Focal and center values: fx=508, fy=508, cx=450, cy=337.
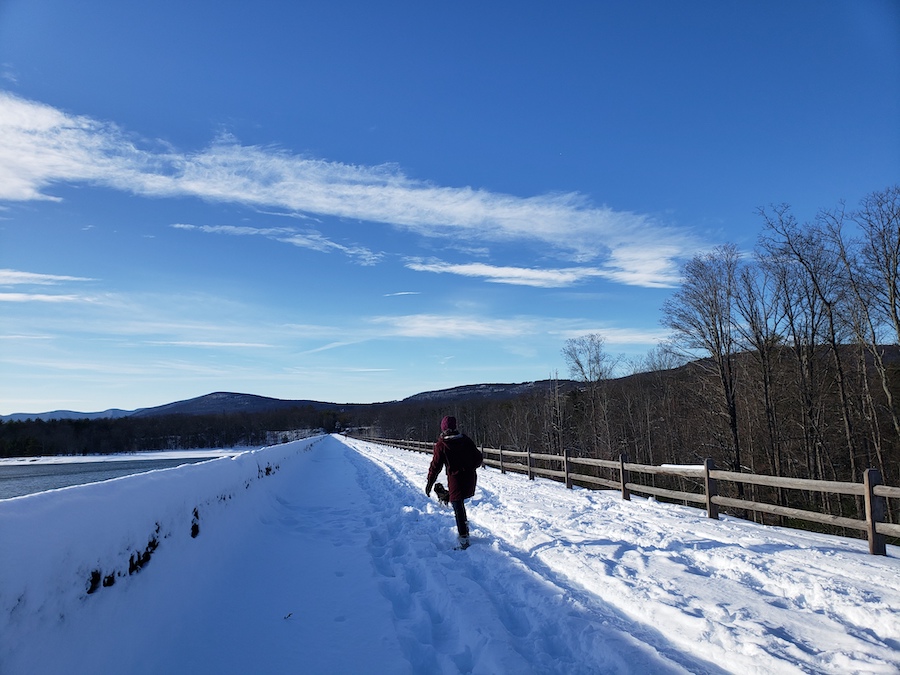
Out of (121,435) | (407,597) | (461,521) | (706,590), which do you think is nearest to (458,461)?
(461,521)

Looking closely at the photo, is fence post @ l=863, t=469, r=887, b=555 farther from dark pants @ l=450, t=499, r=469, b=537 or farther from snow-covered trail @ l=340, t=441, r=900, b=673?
dark pants @ l=450, t=499, r=469, b=537

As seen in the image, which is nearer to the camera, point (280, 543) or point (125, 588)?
Answer: point (125, 588)

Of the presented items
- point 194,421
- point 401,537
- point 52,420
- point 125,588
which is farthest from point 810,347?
point 194,421

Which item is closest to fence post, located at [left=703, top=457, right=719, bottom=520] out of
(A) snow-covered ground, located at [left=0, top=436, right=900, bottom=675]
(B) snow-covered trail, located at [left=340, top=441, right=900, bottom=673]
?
(B) snow-covered trail, located at [left=340, top=441, right=900, bottom=673]

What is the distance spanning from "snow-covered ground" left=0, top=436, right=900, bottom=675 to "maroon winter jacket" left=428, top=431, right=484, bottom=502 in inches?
31.2

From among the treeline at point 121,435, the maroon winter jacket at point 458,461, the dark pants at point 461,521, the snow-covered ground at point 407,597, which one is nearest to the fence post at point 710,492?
the snow-covered ground at point 407,597

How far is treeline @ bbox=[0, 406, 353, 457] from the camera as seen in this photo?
10762 centimetres

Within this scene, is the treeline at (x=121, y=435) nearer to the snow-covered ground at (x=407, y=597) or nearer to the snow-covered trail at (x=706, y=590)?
the snow-covered ground at (x=407, y=597)

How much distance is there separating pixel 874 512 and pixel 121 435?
149m

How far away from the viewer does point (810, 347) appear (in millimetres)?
27281

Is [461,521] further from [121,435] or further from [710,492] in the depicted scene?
[121,435]

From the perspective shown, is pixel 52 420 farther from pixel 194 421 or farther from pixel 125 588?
pixel 125 588

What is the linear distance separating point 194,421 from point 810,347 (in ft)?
537

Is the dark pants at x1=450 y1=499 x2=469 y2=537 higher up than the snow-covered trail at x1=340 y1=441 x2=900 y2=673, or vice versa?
the dark pants at x1=450 y1=499 x2=469 y2=537
